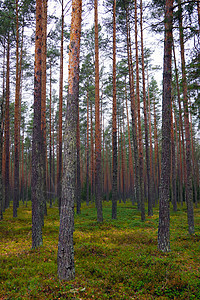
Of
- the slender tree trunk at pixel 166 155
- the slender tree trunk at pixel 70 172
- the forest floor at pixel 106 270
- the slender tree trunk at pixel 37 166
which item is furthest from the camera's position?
the slender tree trunk at pixel 37 166

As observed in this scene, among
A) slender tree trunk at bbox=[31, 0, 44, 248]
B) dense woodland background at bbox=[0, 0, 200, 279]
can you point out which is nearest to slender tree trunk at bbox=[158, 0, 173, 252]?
dense woodland background at bbox=[0, 0, 200, 279]

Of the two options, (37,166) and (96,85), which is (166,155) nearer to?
(37,166)

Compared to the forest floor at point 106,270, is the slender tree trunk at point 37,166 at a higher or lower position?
higher

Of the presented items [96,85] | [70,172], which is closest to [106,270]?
[70,172]

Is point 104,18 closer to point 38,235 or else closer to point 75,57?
point 75,57

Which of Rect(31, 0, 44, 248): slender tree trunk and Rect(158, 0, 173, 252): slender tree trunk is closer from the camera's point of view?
Rect(158, 0, 173, 252): slender tree trunk

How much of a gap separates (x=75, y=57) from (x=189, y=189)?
27.4 feet

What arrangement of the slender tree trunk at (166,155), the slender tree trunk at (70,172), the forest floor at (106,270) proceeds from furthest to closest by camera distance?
the slender tree trunk at (166,155) → the slender tree trunk at (70,172) → the forest floor at (106,270)

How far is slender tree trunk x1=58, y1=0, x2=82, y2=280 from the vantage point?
5004mm

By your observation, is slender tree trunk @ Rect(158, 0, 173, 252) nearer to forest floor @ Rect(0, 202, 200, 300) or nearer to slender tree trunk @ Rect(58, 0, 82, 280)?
forest floor @ Rect(0, 202, 200, 300)

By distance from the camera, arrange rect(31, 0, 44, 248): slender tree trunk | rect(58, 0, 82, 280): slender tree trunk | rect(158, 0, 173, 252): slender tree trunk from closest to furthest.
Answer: rect(58, 0, 82, 280): slender tree trunk
rect(158, 0, 173, 252): slender tree trunk
rect(31, 0, 44, 248): slender tree trunk

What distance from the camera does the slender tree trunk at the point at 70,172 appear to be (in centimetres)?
500

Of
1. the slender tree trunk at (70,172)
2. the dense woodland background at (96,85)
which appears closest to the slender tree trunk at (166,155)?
the dense woodland background at (96,85)

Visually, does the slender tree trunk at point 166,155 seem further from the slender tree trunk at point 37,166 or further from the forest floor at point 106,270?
the slender tree trunk at point 37,166
